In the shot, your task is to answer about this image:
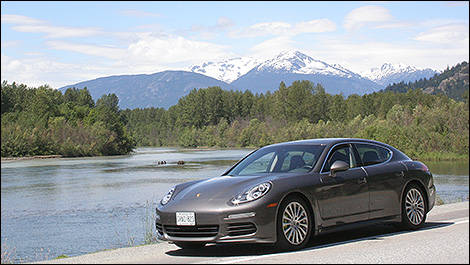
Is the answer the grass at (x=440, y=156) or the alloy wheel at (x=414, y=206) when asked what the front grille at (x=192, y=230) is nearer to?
the alloy wheel at (x=414, y=206)

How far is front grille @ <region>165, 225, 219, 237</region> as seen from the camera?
23.9 ft

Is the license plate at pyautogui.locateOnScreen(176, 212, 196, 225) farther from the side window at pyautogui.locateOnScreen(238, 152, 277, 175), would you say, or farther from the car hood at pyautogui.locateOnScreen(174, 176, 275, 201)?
the side window at pyautogui.locateOnScreen(238, 152, 277, 175)

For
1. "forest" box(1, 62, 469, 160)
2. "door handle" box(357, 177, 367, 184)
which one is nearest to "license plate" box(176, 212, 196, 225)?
"door handle" box(357, 177, 367, 184)

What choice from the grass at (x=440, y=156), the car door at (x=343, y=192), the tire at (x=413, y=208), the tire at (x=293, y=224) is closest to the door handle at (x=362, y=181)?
the car door at (x=343, y=192)

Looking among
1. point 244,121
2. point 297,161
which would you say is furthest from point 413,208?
point 244,121

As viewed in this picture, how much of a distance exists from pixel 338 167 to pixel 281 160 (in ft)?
2.76

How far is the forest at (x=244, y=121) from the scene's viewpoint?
32.6 feet

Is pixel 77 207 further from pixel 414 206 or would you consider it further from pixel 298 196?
pixel 298 196

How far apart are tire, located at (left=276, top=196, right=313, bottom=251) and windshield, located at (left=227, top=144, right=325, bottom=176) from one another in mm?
625

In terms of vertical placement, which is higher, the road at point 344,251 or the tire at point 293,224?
the tire at point 293,224

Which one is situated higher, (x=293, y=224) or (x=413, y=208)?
(x=293, y=224)

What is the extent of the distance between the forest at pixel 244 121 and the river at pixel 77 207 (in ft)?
2.37

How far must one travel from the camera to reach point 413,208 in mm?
9008

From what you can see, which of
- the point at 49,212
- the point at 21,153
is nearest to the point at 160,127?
the point at 49,212
